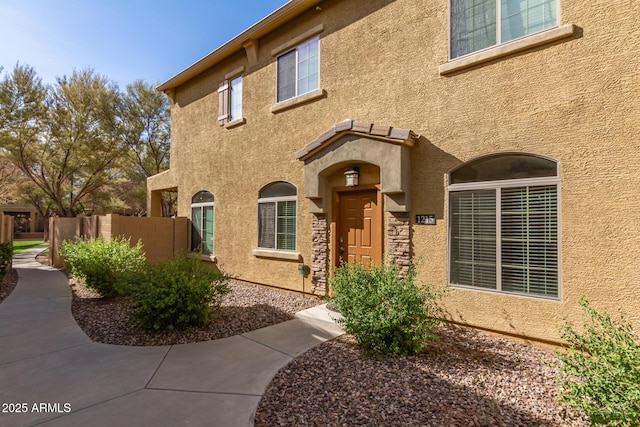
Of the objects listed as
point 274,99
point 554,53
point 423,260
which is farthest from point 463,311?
point 274,99

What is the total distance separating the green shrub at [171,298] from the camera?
16.5ft

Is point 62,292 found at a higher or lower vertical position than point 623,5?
lower

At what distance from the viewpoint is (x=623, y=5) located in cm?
435

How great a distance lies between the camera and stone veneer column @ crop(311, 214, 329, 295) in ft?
24.4

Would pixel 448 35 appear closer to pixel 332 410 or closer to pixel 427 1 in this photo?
pixel 427 1

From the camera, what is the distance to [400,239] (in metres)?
6.17

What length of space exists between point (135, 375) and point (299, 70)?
7.51 m

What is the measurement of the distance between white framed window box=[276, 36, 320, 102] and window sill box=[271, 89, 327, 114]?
25cm

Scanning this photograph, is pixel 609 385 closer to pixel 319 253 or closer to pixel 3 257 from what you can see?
pixel 319 253

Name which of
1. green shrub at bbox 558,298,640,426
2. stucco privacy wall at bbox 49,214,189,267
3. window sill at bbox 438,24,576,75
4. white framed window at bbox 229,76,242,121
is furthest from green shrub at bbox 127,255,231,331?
white framed window at bbox 229,76,242,121

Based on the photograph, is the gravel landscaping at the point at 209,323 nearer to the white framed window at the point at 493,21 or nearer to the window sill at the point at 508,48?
the window sill at the point at 508,48

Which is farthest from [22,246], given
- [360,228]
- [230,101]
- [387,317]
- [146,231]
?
[387,317]

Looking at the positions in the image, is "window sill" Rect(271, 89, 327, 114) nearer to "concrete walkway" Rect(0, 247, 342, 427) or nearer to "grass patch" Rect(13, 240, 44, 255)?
"concrete walkway" Rect(0, 247, 342, 427)

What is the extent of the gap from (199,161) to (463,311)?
377 inches
